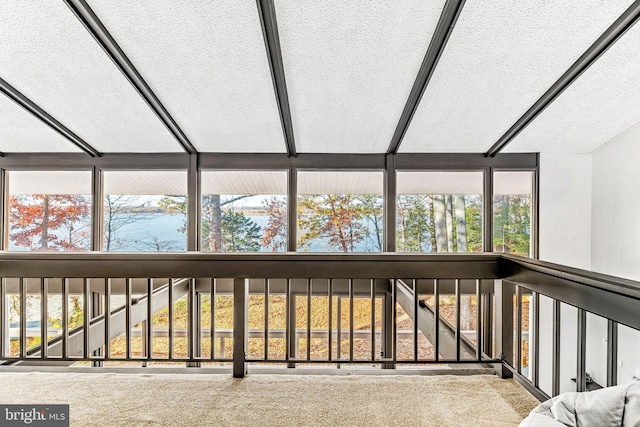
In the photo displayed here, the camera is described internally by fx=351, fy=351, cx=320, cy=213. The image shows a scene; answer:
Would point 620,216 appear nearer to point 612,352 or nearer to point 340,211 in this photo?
point 340,211

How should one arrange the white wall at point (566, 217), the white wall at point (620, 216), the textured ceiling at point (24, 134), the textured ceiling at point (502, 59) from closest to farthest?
the textured ceiling at point (502, 59), the textured ceiling at point (24, 134), the white wall at point (620, 216), the white wall at point (566, 217)

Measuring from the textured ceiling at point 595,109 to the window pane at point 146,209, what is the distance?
4696 mm

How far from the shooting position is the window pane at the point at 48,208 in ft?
16.7

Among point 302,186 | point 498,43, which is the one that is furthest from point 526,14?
point 302,186

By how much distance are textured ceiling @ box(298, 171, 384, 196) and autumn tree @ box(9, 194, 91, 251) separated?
3.19 m

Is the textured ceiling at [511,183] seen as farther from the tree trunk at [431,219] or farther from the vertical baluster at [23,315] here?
the vertical baluster at [23,315]

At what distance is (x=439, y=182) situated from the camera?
16.9 feet

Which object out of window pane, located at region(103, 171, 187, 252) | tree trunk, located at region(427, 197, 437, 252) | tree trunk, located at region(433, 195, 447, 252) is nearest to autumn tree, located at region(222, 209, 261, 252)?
window pane, located at region(103, 171, 187, 252)

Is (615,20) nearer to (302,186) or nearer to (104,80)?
(302,186)

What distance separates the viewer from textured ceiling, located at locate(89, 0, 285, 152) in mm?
2553

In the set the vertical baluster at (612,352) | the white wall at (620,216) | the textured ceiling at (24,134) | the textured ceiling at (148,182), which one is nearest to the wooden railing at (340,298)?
the vertical baluster at (612,352)

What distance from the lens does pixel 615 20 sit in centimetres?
258

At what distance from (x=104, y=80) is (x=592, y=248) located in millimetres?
6390

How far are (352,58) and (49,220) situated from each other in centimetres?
494
